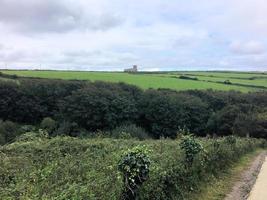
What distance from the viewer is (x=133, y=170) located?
11.2 meters

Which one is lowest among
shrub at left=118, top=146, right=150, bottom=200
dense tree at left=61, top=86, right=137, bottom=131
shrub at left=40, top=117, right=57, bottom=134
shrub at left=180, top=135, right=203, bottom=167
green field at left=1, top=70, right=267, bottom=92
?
shrub at left=40, top=117, right=57, bottom=134

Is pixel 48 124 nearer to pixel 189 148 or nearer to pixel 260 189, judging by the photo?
pixel 260 189

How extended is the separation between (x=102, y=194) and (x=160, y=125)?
78.3 meters

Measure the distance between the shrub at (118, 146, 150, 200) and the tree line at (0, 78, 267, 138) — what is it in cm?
6995

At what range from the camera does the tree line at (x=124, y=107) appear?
3364 inches

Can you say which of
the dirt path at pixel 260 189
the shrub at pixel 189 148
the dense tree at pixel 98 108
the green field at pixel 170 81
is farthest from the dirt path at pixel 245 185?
the green field at pixel 170 81

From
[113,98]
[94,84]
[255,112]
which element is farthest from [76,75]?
[255,112]

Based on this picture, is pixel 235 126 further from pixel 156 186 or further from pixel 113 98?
pixel 156 186

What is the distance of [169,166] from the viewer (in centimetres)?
1502

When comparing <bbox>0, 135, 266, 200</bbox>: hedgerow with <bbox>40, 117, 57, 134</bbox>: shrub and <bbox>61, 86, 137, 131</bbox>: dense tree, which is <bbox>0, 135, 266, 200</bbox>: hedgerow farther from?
<bbox>61, 86, 137, 131</bbox>: dense tree

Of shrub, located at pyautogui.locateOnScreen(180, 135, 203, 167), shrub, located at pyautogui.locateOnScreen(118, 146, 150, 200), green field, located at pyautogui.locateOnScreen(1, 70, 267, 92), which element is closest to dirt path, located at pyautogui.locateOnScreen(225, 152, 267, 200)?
shrub, located at pyautogui.locateOnScreen(180, 135, 203, 167)

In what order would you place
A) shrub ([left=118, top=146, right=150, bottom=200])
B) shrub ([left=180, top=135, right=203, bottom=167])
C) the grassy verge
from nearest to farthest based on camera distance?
shrub ([left=118, top=146, right=150, bottom=200])
the grassy verge
shrub ([left=180, top=135, right=203, bottom=167])

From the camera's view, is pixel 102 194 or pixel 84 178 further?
pixel 84 178

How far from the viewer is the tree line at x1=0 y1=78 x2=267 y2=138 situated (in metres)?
85.4
